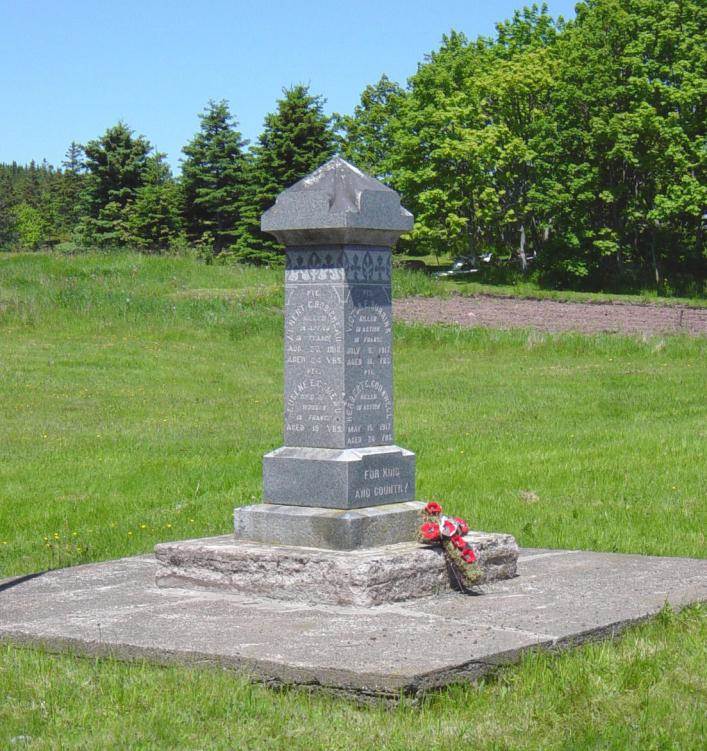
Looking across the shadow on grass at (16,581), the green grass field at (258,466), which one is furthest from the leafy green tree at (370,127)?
the shadow on grass at (16,581)

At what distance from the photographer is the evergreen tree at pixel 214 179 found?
53781 millimetres

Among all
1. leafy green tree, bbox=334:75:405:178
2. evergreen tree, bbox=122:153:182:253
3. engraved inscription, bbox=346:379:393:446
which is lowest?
engraved inscription, bbox=346:379:393:446

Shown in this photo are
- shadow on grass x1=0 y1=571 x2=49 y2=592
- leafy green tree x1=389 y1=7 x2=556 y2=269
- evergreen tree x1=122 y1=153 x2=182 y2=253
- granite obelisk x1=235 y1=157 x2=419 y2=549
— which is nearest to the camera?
granite obelisk x1=235 y1=157 x2=419 y2=549

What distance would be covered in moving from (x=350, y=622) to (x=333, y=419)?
1710mm

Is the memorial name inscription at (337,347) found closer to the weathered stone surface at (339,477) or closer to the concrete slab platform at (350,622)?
the weathered stone surface at (339,477)

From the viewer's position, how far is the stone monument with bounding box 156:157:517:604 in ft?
26.9

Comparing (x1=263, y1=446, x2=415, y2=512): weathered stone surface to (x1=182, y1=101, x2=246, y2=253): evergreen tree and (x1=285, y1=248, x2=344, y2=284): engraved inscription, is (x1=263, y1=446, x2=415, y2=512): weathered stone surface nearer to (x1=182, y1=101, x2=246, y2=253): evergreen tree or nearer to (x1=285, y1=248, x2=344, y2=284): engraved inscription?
(x1=285, y1=248, x2=344, y2=284): engraved inscription

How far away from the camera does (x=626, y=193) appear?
48.7 meters

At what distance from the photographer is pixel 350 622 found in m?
7.08

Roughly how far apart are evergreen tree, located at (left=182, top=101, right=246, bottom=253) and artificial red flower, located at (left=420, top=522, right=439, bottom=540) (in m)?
44.8

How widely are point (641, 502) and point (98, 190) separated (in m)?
48.5

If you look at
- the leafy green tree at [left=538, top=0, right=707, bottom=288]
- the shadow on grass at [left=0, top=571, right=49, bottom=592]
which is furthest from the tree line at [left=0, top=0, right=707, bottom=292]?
the shadow on grass at [left=0, top=571, right=49, bottom=592]

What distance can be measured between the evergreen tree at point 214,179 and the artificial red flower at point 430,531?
1765 inches

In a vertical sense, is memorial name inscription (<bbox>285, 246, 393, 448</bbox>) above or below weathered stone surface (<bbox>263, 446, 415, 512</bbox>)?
above
